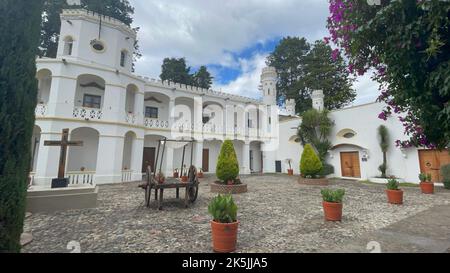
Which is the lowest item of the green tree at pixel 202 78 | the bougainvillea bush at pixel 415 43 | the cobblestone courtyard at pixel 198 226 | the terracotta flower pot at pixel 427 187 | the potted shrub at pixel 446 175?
the cobblestone courtyard at pixel 198 226

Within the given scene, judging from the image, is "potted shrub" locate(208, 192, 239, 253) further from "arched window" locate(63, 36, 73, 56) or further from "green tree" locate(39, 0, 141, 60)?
"green tree" locate(39, 0, 141, 60)

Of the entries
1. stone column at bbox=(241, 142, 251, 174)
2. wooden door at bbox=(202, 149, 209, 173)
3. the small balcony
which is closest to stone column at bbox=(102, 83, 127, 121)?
the small balcony

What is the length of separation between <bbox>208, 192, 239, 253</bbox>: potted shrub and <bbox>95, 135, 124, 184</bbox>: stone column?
38.2ft

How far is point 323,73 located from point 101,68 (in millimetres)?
25565

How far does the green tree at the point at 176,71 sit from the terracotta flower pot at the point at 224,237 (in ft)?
87.8

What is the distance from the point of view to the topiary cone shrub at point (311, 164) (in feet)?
42.8

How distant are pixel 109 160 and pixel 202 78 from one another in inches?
→ 788

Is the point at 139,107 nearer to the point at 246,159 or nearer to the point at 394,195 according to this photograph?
the point at 246,159

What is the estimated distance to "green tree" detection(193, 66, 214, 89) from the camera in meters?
30.5

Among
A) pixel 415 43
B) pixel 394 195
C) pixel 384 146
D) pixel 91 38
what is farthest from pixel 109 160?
pixel 384 146

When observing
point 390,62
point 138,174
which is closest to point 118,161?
point 138,174

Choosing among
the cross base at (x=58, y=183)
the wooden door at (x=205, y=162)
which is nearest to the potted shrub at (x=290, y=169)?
the wooden door at (x=205, y=162)

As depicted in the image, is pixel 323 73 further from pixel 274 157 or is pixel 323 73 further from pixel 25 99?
pixel 25 99

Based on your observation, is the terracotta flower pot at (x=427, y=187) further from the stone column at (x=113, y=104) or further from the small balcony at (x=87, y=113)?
the small balcony at (x=87, y=113)
